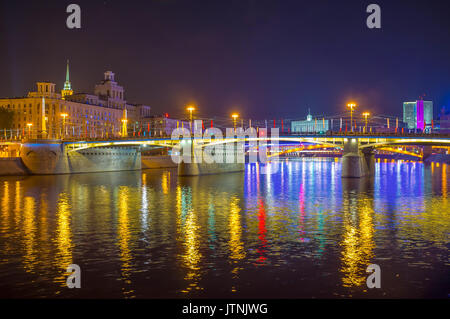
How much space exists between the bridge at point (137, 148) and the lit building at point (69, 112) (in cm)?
2382

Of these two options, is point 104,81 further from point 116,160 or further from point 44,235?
point 44,235

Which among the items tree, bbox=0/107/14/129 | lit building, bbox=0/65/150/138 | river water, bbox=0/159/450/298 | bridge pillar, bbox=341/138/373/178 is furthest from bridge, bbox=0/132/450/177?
river water, bbox=0/159/450/298

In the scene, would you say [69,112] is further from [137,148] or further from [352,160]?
[352,160]

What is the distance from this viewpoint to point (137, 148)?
92500mm

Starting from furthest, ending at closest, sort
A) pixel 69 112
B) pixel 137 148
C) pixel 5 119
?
1. pixel 69 112
2. pixel 5 119
3. pixel 137 148

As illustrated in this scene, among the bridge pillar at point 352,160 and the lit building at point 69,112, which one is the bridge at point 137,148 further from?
the lit building at point 69,112

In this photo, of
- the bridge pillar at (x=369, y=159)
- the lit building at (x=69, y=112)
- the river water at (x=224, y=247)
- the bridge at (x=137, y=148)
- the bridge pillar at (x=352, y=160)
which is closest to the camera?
the river water at (x=224, y=247)

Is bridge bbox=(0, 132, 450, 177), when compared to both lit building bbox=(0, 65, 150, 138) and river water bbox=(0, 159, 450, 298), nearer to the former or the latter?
lit building bbox=(0, 65, 150, 138)

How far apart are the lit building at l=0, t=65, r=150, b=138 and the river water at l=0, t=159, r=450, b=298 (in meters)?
80.7

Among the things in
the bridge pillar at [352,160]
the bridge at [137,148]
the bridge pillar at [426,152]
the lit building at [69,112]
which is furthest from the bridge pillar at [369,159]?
the bridge pillar at [426,152]

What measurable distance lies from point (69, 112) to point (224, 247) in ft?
418

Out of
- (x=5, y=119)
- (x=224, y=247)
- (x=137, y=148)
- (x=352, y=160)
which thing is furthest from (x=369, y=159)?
(x=5, y=119)

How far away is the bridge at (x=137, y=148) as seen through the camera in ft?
210

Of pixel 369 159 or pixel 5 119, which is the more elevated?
pixel 5 119
